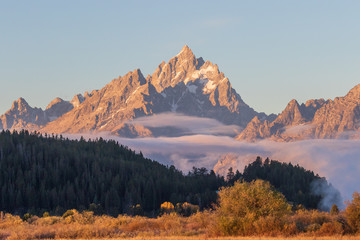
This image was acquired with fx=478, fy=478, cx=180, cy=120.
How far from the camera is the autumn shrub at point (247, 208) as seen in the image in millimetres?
45312

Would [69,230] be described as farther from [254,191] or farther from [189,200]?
[189,200]

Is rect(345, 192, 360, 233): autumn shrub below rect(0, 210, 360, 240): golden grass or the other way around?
the other way around

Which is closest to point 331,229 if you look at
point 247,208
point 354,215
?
point 354,215

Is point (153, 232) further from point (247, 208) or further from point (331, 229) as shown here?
point (331, 229)

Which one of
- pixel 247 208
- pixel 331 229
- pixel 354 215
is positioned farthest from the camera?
pixel 247 208

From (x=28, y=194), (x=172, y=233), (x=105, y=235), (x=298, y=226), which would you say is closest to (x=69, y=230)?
(x=105, y=235)

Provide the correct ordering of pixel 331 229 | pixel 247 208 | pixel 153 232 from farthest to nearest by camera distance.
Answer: pixel 247 208 < pixel 153 232 < pixel 331 229

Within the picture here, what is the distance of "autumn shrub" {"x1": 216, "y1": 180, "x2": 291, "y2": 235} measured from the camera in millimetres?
45312

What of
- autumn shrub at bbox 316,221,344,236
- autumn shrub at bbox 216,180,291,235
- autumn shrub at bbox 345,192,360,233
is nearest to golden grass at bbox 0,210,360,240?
autumn shrub at bbox 316,221,344,236

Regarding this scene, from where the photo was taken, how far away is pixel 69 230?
4725 cm

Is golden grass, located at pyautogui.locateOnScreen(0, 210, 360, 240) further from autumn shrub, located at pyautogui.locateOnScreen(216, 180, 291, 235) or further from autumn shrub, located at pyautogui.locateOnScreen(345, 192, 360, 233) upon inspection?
autumn shrub, located at pyautogui.locateOnScreen(345, 192, 360, 233)

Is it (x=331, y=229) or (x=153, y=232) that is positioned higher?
(x=331, y=229)

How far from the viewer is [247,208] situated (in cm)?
4831

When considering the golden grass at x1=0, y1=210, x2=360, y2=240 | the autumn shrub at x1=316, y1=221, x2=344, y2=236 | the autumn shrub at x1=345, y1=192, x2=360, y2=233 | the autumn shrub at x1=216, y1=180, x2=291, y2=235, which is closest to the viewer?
the golden grass at x1=0, y1=210, x2=360, y2=240
